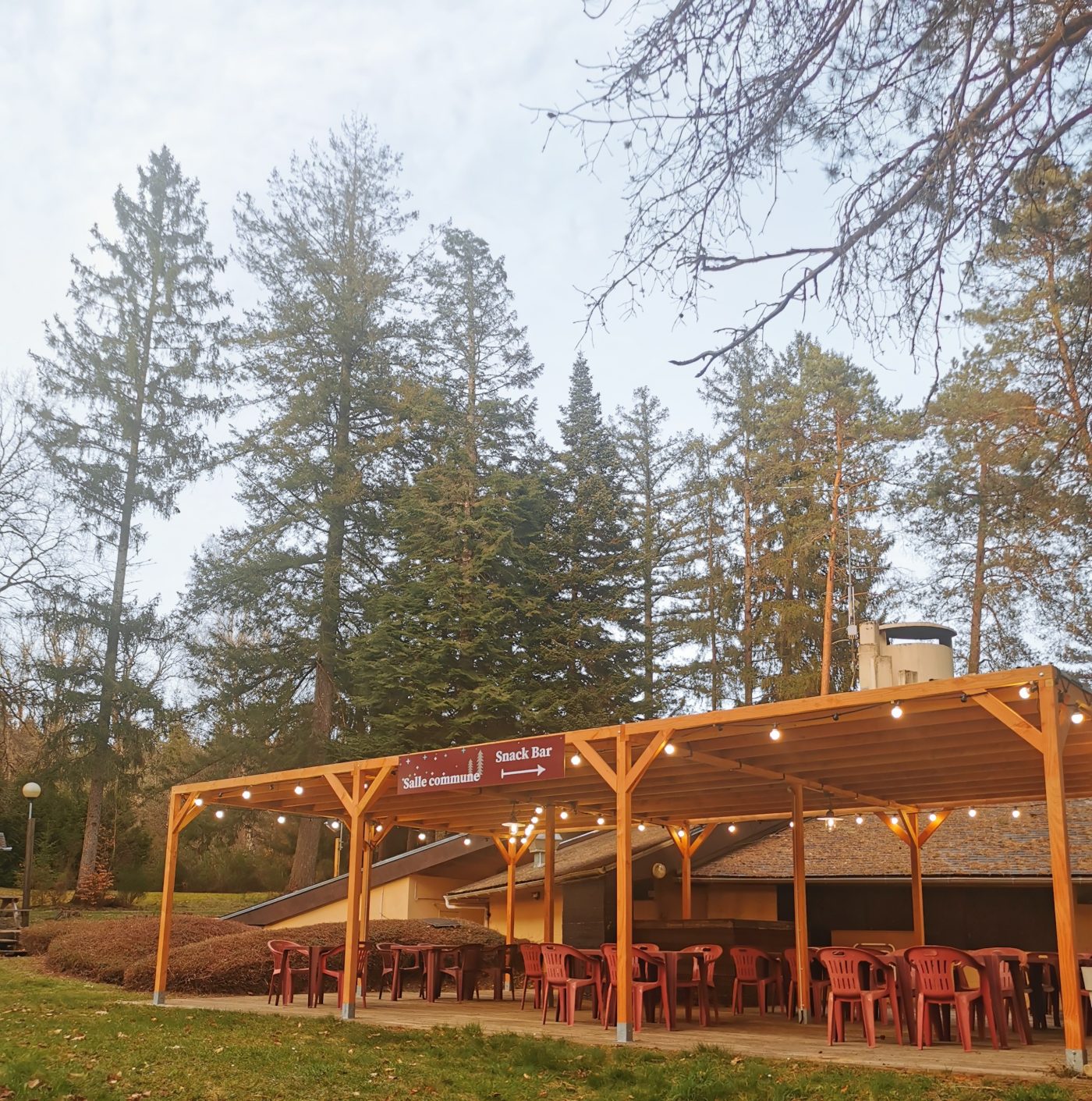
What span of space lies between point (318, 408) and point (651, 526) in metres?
9.62

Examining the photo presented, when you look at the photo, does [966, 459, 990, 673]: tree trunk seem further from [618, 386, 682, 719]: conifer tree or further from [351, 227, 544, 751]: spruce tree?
[351, 227, 544, 751]: spruce tree

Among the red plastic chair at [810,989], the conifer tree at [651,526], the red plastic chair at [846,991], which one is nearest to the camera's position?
the red plastic chair at [846,991]

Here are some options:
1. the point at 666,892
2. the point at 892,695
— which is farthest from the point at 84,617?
the point at 892,695

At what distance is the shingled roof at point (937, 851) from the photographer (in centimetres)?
1530

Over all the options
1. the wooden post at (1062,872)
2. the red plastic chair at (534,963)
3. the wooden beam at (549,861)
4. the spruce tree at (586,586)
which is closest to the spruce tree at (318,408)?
the spruce tree at (586,586)

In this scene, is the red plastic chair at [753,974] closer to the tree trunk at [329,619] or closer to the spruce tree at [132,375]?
the tree trunk at [329,619]

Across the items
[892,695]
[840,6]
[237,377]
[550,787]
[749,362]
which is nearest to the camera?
[840,6]

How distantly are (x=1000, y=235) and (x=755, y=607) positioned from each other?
941 inches

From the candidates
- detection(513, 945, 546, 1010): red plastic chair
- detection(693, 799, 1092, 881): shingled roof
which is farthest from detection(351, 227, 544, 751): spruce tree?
detection(513, 945, 546, 1010): red plastic chair

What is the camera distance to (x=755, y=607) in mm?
29812

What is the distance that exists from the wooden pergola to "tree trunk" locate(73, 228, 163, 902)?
9137 mm

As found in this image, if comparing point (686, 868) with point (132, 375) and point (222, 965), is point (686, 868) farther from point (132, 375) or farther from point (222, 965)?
point (132, 375)

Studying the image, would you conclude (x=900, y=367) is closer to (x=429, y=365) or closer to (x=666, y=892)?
(x=666, y=892)

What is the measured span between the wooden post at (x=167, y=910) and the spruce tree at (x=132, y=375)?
1109 cm
